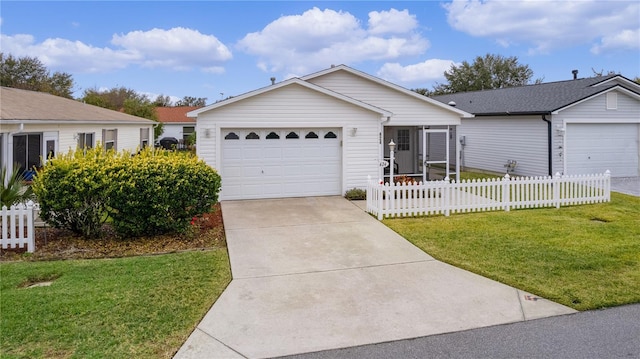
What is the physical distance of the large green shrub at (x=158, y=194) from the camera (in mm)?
7938

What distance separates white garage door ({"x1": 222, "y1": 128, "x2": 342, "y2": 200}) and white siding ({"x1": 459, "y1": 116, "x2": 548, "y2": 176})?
930 cm

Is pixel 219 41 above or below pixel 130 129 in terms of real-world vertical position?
above

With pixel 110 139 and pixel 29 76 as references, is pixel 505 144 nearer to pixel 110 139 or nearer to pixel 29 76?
pixel 110 139

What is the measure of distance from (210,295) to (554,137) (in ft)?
52.4

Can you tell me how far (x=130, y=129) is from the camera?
24.1 metres

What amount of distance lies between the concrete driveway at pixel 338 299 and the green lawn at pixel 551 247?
425 millimetres

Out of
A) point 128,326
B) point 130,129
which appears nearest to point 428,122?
point 128,326

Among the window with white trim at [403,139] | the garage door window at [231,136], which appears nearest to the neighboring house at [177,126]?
the window with white trim at [403,139]

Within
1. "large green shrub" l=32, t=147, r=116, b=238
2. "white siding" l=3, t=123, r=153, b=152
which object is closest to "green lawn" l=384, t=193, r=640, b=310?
"large green shrub" l=32, t=147, r=116, b=238

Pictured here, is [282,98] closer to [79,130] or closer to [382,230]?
[382,230]

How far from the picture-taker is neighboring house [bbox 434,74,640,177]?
16781mm

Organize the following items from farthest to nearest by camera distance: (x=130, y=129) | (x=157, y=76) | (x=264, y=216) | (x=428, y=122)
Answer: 1. (x=157, y=76)
2. (x=130, y=129)
3. (x=428, y=122)
4. (x=264, y=216)

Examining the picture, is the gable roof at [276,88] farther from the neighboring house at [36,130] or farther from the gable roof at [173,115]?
the gable roof at [173,115]

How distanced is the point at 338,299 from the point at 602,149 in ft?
55.4
